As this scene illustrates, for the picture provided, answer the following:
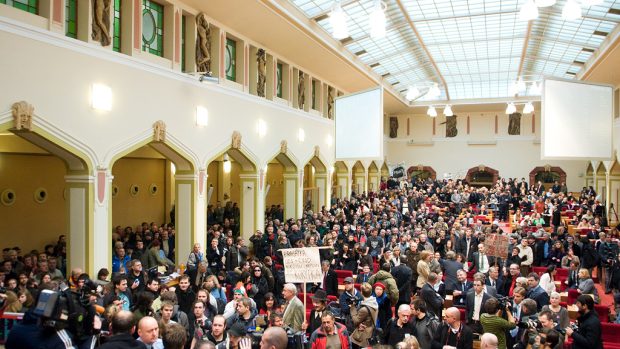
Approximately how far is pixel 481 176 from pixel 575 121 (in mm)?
25091

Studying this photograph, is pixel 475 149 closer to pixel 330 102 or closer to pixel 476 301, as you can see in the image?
pixel 330 102

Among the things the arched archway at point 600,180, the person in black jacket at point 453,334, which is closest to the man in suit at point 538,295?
the person in black jacket at point 453,334

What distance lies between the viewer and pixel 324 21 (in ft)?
55.0

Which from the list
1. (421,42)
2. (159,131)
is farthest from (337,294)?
(421,42)

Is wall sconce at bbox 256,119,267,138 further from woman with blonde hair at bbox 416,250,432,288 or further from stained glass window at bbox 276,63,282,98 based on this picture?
woman with blonde hair at bbox 416,250,432,288

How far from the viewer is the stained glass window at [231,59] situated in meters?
15.1

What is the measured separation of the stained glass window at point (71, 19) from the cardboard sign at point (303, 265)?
6.23 meters

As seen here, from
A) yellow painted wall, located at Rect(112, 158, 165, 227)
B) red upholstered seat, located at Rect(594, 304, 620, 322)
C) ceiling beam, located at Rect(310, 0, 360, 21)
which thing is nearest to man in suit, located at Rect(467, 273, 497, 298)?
red upholstered seat, located at Rect(594, 304, 620, 322)

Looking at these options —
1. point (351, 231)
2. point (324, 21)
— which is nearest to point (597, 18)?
point (324, 21)

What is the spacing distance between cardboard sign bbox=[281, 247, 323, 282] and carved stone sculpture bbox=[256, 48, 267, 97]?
380 inches

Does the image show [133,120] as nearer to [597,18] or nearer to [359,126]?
[359,126]

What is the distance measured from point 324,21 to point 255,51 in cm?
254

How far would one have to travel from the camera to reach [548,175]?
34.1 meters

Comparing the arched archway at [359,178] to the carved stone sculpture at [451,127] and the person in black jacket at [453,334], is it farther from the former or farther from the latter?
the person in black jacket at [453,334]
